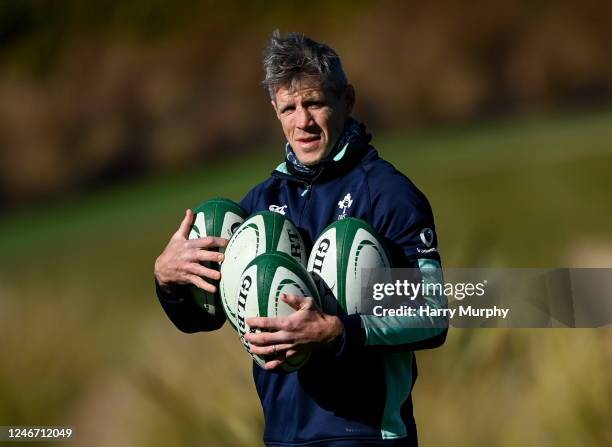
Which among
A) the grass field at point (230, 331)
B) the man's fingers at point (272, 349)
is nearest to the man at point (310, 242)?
the man's fingers at point (272, 349)

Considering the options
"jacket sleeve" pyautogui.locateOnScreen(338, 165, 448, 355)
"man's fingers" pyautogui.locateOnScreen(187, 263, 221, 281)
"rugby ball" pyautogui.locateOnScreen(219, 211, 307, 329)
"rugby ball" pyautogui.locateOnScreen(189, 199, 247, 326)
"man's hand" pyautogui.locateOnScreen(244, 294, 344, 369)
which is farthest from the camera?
"rugby ball" pyautogui.locateOnScreen(189, 199, 247, 326)

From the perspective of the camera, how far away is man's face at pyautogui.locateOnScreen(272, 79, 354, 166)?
3.37 metres

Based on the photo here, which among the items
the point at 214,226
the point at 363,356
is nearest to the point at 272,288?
the point at 363,356

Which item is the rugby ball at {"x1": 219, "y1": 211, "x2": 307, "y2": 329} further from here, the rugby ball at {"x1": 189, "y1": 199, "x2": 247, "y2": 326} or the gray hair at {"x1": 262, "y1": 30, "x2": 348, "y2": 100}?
the gray hair at {"x1": 262, "y1": 30, "x2": 348, "y2": 100}

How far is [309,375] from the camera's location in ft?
10.7

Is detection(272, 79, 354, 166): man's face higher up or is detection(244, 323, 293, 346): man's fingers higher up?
detection(272, 79, 354, 166): man's face

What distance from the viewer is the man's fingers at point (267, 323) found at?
2.97 meters

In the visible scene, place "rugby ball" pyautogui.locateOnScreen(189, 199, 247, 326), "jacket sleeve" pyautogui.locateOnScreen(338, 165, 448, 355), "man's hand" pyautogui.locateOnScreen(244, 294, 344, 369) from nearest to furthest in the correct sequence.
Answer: "man's hand" pyautogui.locateOnScreen(244, 294, 344, 369), "jacket sleeve" pyautogui.locateOnScreen(338, 165, 448, 355), "rugby ball" pyautogui.locateOnScreen(189, 199, 247, 326)

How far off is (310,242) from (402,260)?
0.30 metres

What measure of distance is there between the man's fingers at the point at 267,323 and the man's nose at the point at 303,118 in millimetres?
654

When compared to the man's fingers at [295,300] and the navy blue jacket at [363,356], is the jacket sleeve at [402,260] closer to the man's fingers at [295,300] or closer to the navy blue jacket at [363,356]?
the navy blue jacket at [363,356]

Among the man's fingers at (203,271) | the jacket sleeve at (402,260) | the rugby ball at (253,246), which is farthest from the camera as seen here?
the man's fingers at (203,271)

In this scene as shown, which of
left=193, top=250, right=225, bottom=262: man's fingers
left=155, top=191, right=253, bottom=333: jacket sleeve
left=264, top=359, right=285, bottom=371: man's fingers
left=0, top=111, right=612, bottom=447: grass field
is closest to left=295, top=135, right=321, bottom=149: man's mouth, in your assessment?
left=193, top=250, right=225, bottom=262: man's fingers

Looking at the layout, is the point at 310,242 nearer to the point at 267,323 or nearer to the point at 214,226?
the point at 214,226
